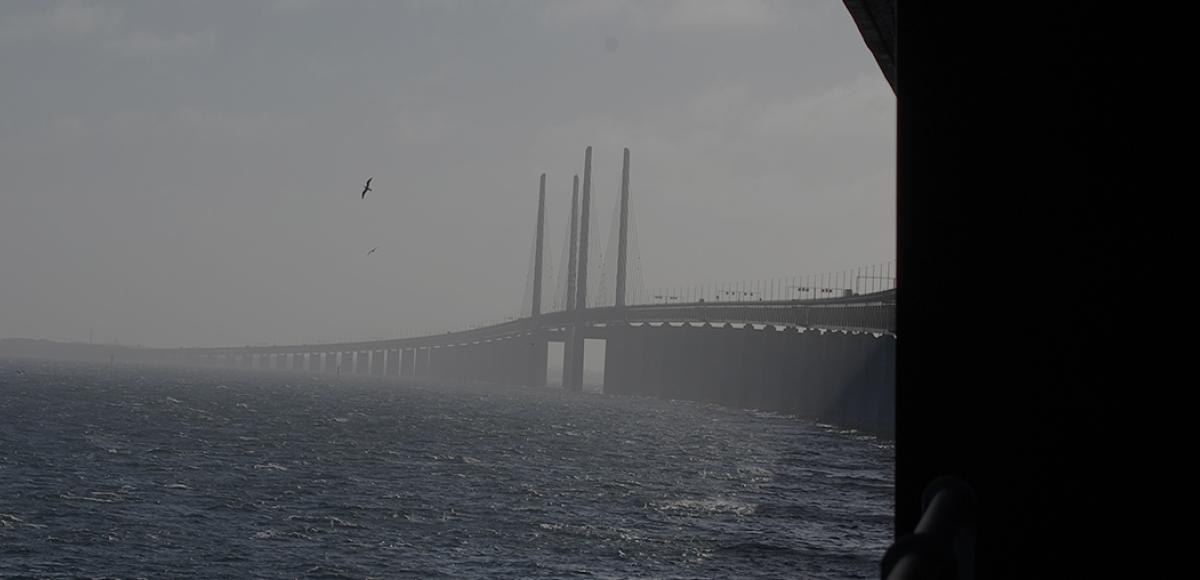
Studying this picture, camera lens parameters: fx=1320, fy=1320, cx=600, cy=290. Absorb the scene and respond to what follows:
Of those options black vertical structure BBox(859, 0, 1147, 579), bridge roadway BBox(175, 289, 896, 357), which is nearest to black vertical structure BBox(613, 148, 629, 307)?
bridge roadway BBox(175, 289, 896, 357)

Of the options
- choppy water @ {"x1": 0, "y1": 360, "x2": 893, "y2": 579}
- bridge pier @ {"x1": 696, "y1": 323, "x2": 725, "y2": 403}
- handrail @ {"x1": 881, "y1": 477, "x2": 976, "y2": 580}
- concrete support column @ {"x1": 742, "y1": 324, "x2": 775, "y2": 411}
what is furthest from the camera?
bridge pier @ {"x1": 696, "y1": 323, "x2": 725, "y2": 403}

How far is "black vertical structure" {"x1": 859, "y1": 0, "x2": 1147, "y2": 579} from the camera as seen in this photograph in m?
3.21

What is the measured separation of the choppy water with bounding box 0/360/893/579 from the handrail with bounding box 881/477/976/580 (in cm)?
3311

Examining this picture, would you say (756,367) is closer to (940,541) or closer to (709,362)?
(709,362)

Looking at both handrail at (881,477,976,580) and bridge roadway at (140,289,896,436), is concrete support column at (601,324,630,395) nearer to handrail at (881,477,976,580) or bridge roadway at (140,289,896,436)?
bridge roadway at (140,289,896,436)

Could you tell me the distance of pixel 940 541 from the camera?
2186 mm

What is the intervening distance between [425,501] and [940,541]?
51.8 metres

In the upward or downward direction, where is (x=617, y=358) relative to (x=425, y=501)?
upward

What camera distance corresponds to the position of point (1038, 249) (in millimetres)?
3379

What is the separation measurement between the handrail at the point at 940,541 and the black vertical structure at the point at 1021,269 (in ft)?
0.36

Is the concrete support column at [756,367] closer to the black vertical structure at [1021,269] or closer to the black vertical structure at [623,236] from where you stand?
the black vertical structure at [623,236]

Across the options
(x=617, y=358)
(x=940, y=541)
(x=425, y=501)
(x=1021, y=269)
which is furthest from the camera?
(x=617, y=358)

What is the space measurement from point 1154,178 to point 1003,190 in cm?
37

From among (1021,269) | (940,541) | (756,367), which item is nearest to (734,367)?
(756,367)
